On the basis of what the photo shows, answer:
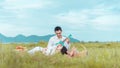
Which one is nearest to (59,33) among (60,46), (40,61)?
(60,46)

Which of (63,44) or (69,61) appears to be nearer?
(69,61)

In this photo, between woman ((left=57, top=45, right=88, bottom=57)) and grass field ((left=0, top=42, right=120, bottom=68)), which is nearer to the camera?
grass field ((left=0, top=42, right=120, bottom=68))

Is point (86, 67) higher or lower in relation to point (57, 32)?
lower

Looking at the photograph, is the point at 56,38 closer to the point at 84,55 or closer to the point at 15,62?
the point at 84,55

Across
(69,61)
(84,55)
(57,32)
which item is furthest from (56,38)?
(69,61)

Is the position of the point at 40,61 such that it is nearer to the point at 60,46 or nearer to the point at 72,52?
the point at 72,52

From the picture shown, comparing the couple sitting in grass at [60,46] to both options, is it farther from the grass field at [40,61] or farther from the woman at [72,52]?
the grass field at [40,61]

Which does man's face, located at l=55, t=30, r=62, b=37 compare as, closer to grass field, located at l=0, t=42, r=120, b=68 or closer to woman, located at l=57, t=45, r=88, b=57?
woman, located at l=57, t=45, r=88, b=57

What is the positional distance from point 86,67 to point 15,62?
1.93 m

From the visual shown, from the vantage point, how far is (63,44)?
621 inches

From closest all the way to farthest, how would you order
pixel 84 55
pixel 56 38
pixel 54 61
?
pixel 54 61
pixel 84 55
pixel 56 38

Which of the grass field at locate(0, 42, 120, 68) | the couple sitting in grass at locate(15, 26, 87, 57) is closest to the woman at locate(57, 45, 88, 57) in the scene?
the couple sitting in grass at locate(15, 26, 87, 57)

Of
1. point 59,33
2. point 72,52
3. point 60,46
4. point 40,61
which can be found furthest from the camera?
point 59,33

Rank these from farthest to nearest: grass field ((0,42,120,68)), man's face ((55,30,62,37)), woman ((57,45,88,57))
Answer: man's face ((55,30,62,37)) < woman ((57,45,88,57)) < grass field ((0,42,120,68))
